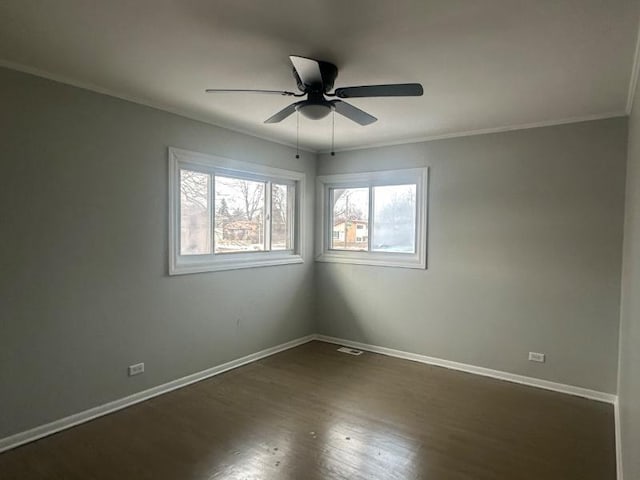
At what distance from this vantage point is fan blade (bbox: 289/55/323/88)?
204 centimetres

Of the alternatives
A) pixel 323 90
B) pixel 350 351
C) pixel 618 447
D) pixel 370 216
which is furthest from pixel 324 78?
pixel 350 351

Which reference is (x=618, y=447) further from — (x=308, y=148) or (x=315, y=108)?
(x=308, y=148)

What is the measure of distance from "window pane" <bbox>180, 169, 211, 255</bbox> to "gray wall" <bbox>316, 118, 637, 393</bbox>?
205 cm

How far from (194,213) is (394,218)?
237 centimetres

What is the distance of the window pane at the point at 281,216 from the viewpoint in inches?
189

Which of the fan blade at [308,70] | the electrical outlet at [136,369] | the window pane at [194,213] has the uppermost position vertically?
the fan blade at [308,70]

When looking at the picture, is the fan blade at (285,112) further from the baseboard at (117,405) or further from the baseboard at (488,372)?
the baseboard at (488,372)

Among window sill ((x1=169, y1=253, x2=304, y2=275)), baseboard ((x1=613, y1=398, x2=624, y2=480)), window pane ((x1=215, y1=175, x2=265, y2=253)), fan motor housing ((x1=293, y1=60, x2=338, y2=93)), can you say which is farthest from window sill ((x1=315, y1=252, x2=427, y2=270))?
fan motor housing ((x1=293, y1=60, x2=338, y2=93))

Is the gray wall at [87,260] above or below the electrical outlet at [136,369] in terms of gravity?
above

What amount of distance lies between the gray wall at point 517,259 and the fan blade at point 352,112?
1855mm

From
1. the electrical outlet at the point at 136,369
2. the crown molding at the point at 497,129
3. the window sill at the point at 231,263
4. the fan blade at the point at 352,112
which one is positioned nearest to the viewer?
the fan blade at the point at 352,112

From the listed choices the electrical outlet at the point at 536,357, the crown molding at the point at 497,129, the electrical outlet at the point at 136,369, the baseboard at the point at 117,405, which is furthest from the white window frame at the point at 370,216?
the electrical outlet at the point at 136,369

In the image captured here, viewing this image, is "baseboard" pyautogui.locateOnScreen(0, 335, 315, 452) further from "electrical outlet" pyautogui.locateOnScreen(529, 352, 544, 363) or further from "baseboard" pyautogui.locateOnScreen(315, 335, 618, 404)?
"electrical outlet" pyautogui.locateOnScreen(529, 352, 544, 363)

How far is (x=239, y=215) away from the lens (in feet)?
14.3
